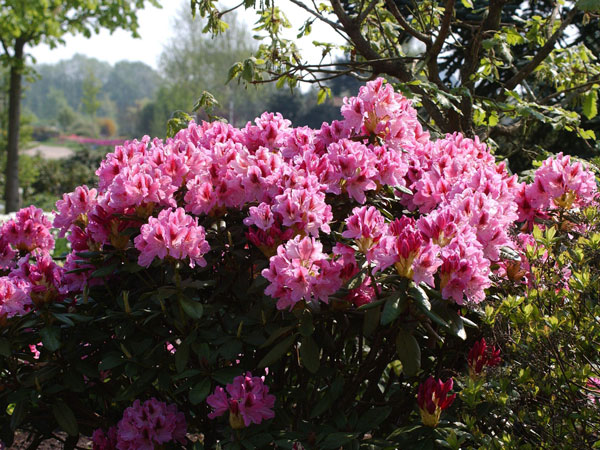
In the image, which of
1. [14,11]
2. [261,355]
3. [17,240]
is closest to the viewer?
[261,355]

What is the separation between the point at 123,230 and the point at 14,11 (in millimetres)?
9436

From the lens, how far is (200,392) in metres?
1.72

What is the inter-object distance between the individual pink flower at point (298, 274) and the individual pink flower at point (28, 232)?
123 centimetres

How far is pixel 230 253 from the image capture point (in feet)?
6.27

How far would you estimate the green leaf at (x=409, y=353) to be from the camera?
1.62 meters

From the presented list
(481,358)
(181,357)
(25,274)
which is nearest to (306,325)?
(181,357)

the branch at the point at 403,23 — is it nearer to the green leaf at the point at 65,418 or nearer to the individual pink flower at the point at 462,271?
the individual pink flower at the point at 462,271

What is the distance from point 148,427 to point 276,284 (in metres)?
0.67

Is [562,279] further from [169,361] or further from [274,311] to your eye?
[169,361]

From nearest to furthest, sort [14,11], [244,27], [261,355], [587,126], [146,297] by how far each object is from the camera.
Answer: [146,297] < [261,355] < [587,126] < [14,11] < [244,27]

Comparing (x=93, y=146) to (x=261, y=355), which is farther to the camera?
(x=93, y=146)

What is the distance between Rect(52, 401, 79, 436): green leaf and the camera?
1.87 m

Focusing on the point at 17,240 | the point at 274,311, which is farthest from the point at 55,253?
the point at 274,311

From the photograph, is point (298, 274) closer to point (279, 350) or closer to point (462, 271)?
point (279, 350)
